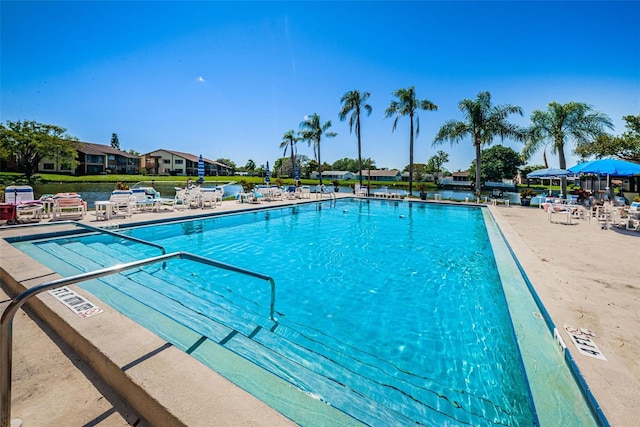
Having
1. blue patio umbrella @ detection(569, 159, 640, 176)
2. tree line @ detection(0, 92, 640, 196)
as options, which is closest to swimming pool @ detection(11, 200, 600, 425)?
blue patio umbrella @ detection(569, 159, 640, 176)

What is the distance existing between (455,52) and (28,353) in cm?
2108

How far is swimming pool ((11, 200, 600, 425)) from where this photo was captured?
2553mm

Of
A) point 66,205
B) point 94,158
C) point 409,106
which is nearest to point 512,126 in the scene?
point 409,106

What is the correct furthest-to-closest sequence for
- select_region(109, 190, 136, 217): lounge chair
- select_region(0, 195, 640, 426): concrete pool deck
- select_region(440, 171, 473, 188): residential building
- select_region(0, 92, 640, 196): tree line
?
1. select_region(440, 171, 473, 188): residential building
2. select_region(0, 92, 640, 196): tree line
3. select_region(109, 190, 136, 217): lounge chair
4. select_region(0, 195, 640, 426): concrete pool deck

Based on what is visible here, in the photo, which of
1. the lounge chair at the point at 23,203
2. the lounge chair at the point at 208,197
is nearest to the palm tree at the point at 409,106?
the lounge chair at the point at 208,197

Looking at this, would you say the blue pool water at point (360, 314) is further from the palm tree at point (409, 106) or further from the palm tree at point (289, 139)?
the palm tree at point (289, 139)

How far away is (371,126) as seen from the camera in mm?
26141

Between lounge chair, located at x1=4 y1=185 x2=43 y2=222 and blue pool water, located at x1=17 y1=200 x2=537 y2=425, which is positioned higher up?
lounge chair, located at x1=4 y1=185 x2=43 y2=222

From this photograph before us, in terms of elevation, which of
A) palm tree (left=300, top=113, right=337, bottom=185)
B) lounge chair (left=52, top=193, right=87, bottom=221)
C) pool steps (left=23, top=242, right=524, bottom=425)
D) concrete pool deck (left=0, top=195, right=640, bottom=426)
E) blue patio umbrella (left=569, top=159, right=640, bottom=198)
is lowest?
pool steps (left=23, top=242, right=524, bottom=425)

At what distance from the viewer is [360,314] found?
415 centimetres

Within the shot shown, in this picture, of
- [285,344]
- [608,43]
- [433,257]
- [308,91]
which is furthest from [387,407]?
[308,91]

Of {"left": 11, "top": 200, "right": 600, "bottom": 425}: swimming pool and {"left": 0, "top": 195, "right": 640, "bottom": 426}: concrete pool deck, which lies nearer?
{"left": 0, "top": 195, "right": 640, "bottom": 426}: concrete pool deck

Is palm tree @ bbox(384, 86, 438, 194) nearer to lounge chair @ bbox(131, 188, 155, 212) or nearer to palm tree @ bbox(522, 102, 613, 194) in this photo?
palm tree @ bbox(522, 102, 613, 194)

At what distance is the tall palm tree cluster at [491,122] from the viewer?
19125mm
